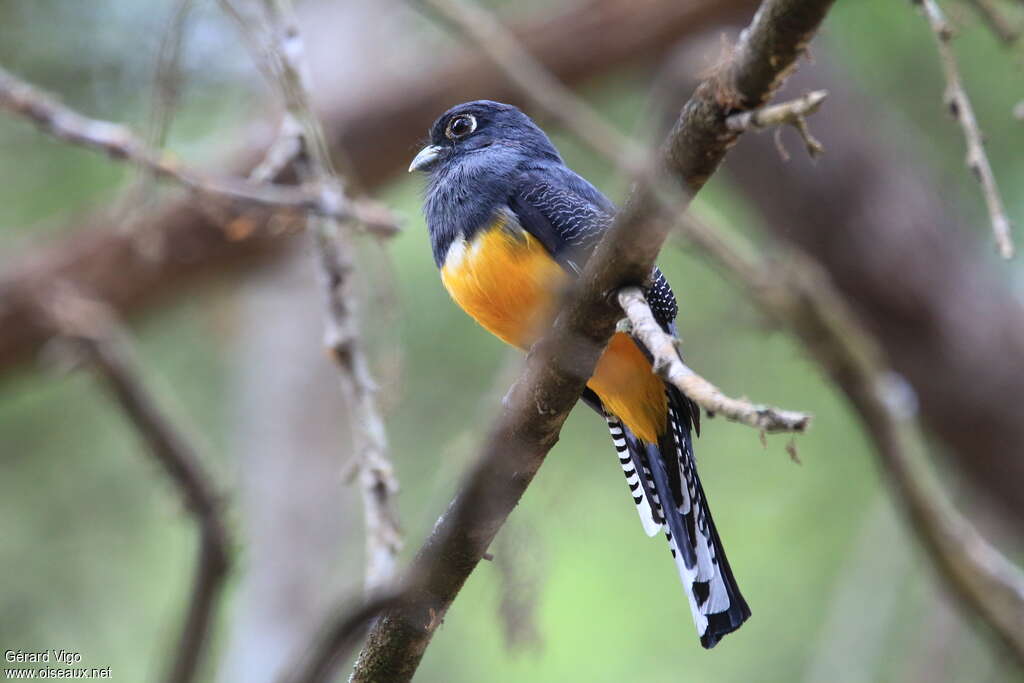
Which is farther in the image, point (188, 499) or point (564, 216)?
point (564, 216)

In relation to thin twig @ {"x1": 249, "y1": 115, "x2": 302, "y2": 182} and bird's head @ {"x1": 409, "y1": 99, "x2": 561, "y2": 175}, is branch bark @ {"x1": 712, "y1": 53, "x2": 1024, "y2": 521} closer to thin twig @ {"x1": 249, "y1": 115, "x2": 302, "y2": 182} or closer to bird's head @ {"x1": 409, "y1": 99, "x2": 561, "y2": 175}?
bird's head @ {"x1": 409, "y1": 99, "x2": 561, "y2": 175}

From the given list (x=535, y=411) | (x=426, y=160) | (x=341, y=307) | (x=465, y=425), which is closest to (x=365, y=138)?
(x=465, y=425)

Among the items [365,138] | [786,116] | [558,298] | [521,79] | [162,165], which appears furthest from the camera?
[365,138]

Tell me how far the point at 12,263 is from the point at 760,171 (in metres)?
3.67

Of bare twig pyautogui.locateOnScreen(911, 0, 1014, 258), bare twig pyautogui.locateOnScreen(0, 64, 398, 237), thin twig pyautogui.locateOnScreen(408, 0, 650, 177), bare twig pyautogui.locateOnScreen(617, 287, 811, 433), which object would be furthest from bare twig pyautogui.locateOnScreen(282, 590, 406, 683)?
thin twig pyautogui.locateOnScreen(408, 0, 650, 177)

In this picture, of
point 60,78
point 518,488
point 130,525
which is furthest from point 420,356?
point 518,488

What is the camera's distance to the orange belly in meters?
3.08

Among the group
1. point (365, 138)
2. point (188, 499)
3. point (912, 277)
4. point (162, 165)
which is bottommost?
point (912, 277)

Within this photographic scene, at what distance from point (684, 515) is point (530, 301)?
680mm

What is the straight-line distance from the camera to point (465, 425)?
19.5 ft

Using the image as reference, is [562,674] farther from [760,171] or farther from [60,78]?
[60,78]

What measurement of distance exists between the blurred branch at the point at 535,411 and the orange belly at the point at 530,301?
0.83 metres

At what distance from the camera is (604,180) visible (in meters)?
6.84

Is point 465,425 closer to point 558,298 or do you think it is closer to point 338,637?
point 558,298
